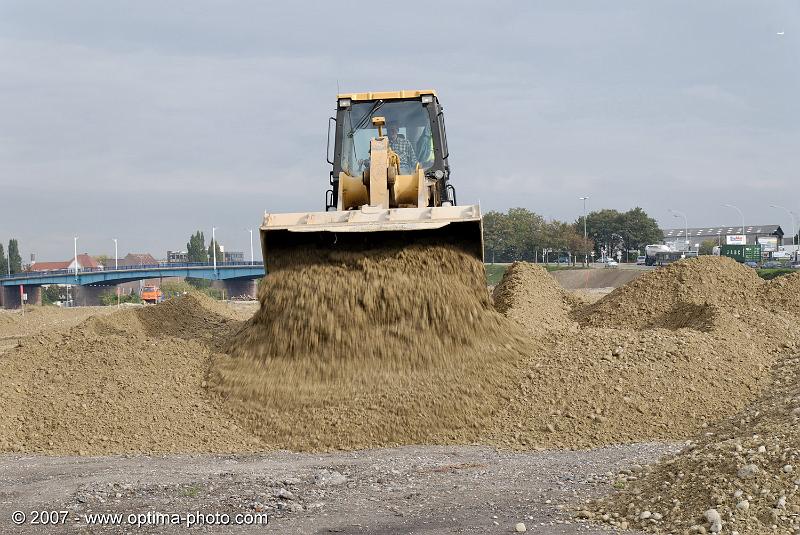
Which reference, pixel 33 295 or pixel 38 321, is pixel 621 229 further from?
pixel 38 321

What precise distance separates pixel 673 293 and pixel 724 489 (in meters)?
10.4

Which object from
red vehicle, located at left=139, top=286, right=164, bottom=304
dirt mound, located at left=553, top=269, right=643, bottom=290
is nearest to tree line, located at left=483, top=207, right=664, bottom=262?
dirt mound, located at left=553, top=269, right=643, bottom=290

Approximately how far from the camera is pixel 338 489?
283 inches

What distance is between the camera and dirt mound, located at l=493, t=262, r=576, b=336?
15.4 meters

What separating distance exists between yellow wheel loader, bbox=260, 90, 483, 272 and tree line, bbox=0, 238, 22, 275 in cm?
9661

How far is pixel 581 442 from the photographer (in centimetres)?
928

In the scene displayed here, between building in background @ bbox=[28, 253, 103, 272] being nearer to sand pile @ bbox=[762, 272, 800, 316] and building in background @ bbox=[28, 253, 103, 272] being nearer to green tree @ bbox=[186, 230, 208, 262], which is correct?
green tree @ bbox=[186, 230, 208, 262]

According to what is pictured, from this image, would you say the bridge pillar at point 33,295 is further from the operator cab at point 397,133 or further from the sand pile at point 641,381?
the sand pile at point 641,381

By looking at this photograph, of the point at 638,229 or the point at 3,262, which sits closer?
the point at 638,229

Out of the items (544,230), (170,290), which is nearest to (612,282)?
(544,230)

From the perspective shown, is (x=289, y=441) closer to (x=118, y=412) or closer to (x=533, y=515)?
(x=118, y=412)

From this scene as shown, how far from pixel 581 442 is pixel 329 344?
9.80 ft

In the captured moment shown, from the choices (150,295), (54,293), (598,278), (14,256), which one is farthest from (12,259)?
(598,278)

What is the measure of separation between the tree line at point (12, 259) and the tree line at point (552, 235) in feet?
181
